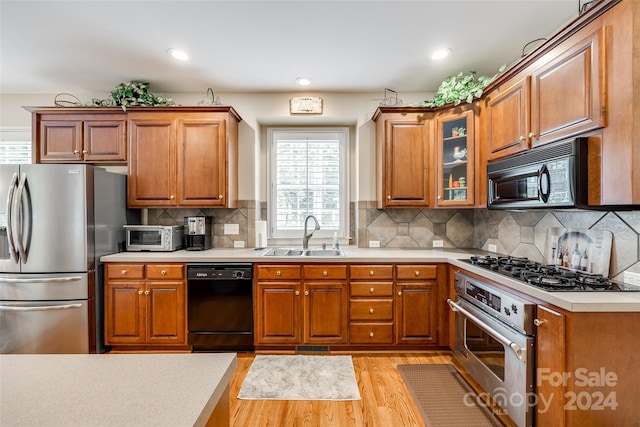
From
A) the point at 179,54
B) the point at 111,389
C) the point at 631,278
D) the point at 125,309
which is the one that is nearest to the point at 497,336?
the point at 631,278

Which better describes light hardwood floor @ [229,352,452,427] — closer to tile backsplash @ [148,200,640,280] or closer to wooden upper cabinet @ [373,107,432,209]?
tile backsplash @ [148,200,640,280]

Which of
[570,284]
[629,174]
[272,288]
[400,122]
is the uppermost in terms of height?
[400,122]

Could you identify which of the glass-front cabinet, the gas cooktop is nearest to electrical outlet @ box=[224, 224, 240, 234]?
the glass-front cabinet

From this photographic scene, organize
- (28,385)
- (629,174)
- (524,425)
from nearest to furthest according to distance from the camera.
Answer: (28,385) < (629,174) < (524,425)

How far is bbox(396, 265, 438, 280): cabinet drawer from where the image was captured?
284cm

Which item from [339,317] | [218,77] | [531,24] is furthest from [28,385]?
[531,24]

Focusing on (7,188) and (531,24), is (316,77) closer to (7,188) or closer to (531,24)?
(531,24)

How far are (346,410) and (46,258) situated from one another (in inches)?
107

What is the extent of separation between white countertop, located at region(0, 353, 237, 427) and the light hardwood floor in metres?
1.42

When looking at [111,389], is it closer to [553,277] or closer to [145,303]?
[553,277]

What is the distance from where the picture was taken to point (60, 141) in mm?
3180

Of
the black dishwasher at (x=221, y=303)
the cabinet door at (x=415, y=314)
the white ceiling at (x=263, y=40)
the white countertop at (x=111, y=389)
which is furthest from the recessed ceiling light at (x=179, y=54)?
the cabinet door at (x=415, y=314)

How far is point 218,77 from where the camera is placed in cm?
314

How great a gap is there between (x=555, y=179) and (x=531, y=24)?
1.30 metres
